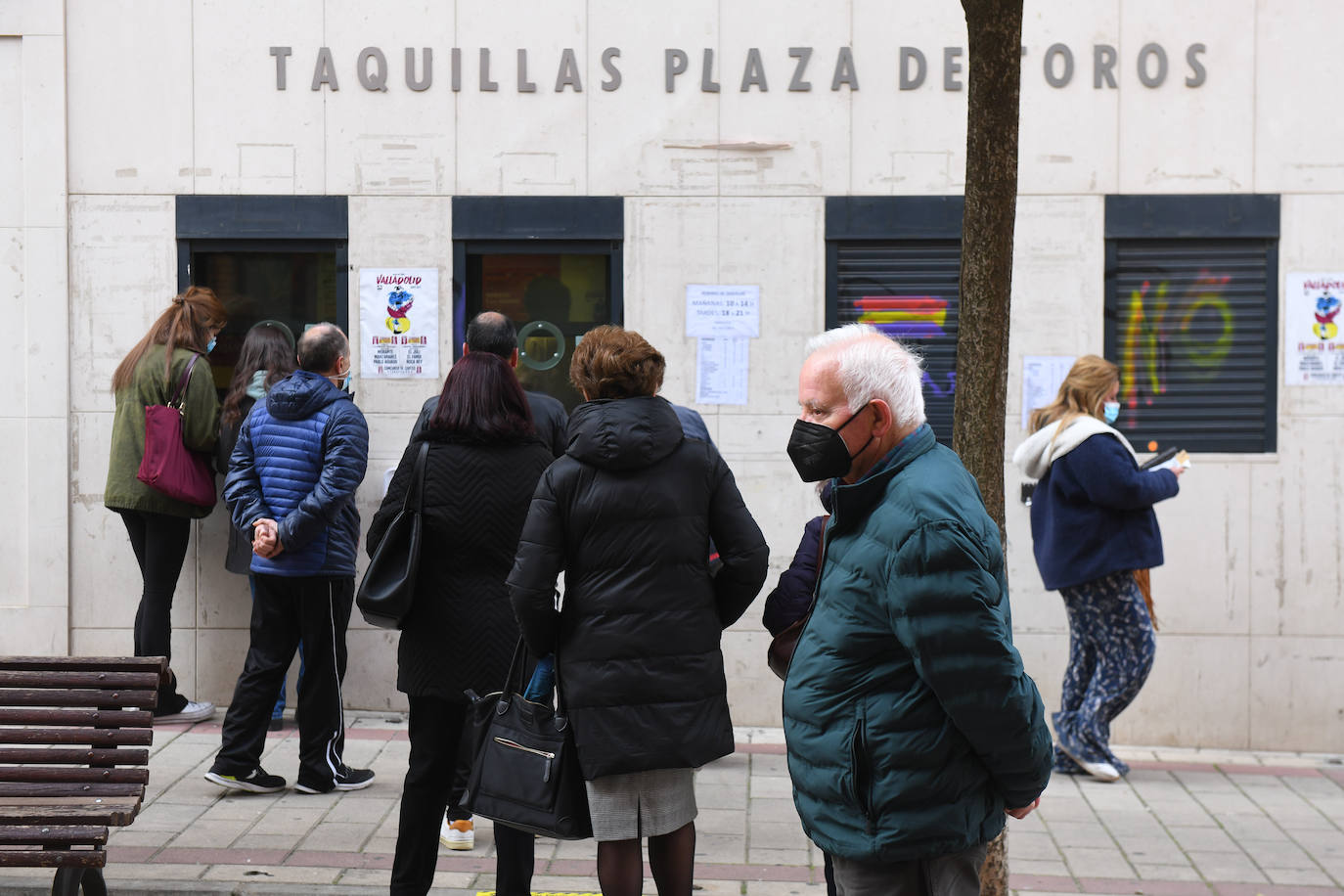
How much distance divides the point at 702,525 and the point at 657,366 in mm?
478

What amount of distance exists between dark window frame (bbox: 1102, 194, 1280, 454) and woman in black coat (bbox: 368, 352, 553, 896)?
3.92m

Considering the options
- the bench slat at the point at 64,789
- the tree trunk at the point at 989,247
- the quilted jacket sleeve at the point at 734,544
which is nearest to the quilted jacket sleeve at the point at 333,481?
the bench slat at the point at 64,789

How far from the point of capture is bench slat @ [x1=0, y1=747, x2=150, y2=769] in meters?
4.22

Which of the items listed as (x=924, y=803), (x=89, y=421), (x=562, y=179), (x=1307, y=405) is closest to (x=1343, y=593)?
(x=1307, y=405)

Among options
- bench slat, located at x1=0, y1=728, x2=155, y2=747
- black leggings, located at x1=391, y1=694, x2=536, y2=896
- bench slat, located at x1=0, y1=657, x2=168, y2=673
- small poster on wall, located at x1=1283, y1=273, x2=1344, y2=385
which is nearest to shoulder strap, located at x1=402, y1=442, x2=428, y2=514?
black leggings, located at x1=391, y1=694, x2=536, y2=896

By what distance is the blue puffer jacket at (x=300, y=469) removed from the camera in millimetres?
5672

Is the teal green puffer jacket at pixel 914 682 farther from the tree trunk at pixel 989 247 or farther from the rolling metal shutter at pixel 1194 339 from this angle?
the rolling metal shutter at pixel 1194 339

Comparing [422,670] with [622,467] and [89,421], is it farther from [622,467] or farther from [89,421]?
[89,421]

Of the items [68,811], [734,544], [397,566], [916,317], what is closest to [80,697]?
[68,811]

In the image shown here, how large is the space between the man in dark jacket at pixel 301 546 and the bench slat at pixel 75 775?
156cm

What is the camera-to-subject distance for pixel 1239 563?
7.08m

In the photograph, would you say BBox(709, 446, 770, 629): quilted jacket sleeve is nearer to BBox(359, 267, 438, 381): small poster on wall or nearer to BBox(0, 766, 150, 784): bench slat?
BBox(0, 766, 150, 784): bench slat

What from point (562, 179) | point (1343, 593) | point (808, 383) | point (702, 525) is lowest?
point (1343, 593)

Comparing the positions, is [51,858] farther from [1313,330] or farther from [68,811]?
[1313,330]
